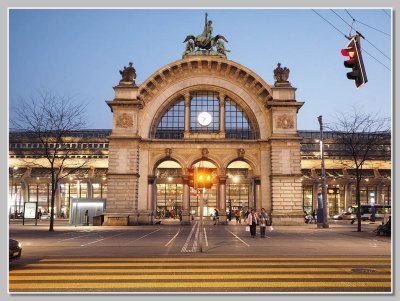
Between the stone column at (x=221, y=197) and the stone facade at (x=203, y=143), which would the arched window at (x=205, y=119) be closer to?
the stone facade at (x=203, y=143)

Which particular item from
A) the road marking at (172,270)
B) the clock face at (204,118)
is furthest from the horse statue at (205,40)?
the road marking at (172,270)

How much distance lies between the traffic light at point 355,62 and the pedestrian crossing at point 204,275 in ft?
18.8

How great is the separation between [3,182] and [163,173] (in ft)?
231

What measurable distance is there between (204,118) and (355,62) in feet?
139

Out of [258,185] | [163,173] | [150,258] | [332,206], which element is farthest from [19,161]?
[150,258]

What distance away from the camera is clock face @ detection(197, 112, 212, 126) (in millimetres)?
55406

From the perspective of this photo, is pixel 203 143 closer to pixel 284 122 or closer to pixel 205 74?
pixel 205 74

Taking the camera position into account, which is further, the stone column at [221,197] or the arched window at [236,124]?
the arched window at [236,124]

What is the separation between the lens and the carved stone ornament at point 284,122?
5306 cm

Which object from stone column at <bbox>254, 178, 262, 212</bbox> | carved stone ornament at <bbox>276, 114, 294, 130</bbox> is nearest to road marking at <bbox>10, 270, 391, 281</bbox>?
stone column at <bbox>254, 178, 262, 212</bbox>

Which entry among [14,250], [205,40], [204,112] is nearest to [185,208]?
[204,112]

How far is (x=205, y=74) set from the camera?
183 ft

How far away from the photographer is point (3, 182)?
11.4m

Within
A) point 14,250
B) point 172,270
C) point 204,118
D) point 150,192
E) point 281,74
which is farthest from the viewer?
point 204,118
